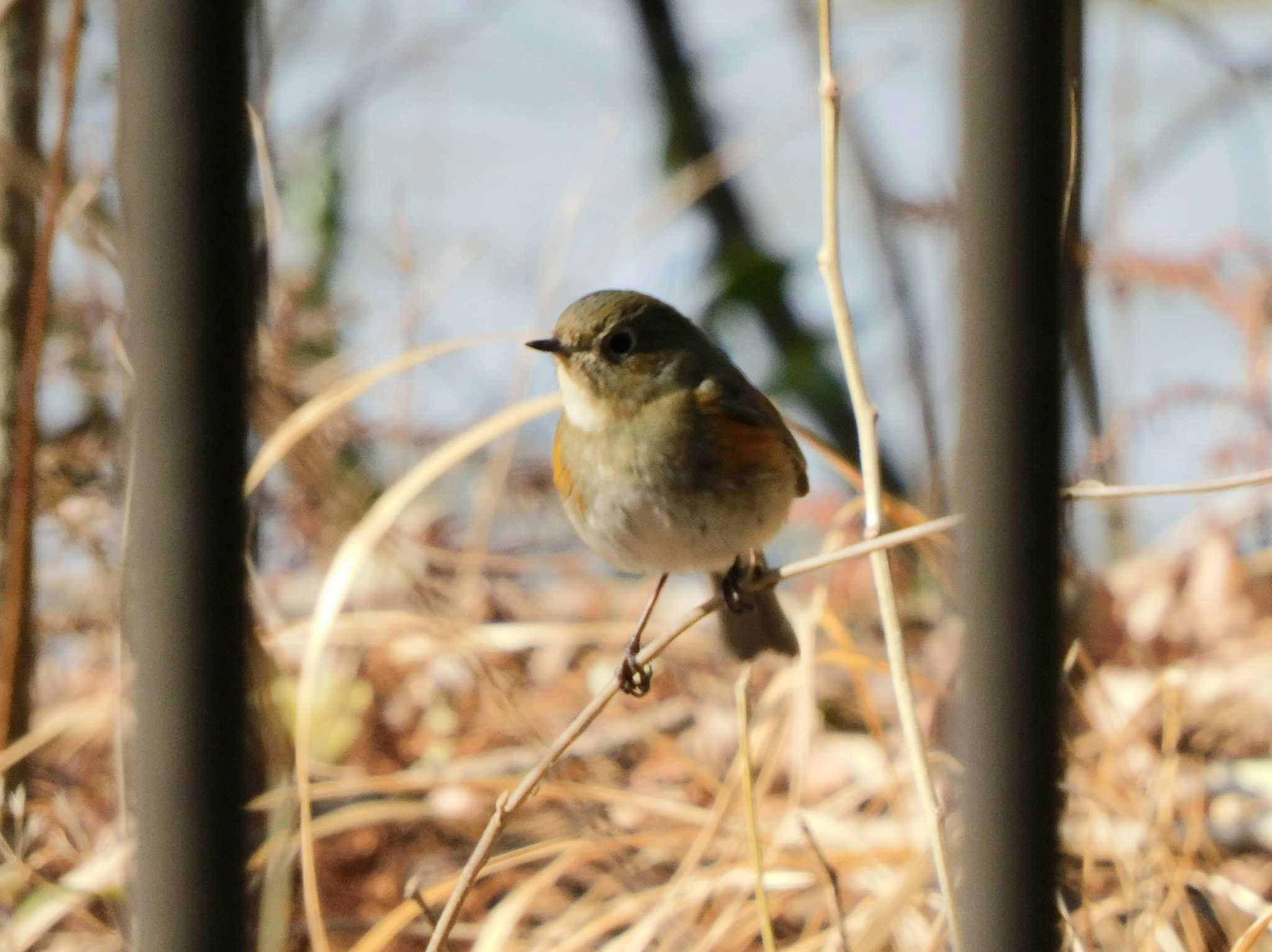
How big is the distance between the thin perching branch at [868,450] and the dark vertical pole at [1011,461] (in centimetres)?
35

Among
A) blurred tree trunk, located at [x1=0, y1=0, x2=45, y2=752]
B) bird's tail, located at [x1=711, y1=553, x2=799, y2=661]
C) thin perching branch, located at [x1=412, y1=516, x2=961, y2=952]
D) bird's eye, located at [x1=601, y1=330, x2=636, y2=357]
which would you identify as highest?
blurred tree trunk, located at [x1=0, y1=0, x2=45, y2=752]

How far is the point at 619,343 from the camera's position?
206 centimetres

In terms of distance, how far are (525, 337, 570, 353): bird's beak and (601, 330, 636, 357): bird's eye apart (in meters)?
0.06

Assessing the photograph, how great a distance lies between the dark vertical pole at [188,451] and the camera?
0.92 metres

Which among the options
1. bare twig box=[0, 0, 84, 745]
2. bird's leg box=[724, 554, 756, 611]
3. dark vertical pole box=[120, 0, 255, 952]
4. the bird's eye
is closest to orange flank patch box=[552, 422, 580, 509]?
the bird's eye

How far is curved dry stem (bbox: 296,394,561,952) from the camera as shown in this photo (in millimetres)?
1721

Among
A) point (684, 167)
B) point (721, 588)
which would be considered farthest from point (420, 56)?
point (721, 588)

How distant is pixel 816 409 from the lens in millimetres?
4609

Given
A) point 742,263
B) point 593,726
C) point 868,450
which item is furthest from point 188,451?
point 742,263

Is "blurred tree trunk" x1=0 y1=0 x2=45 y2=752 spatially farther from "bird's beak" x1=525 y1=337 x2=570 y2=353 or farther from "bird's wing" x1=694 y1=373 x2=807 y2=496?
"bird's wing" x1=694 y1=373 x2=807 y2=496

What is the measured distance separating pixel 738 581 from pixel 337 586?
71cm

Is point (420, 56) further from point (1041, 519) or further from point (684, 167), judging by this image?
point (1041, 519)

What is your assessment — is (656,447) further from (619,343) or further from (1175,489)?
(1175,489)

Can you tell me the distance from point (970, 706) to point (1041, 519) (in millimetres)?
136
